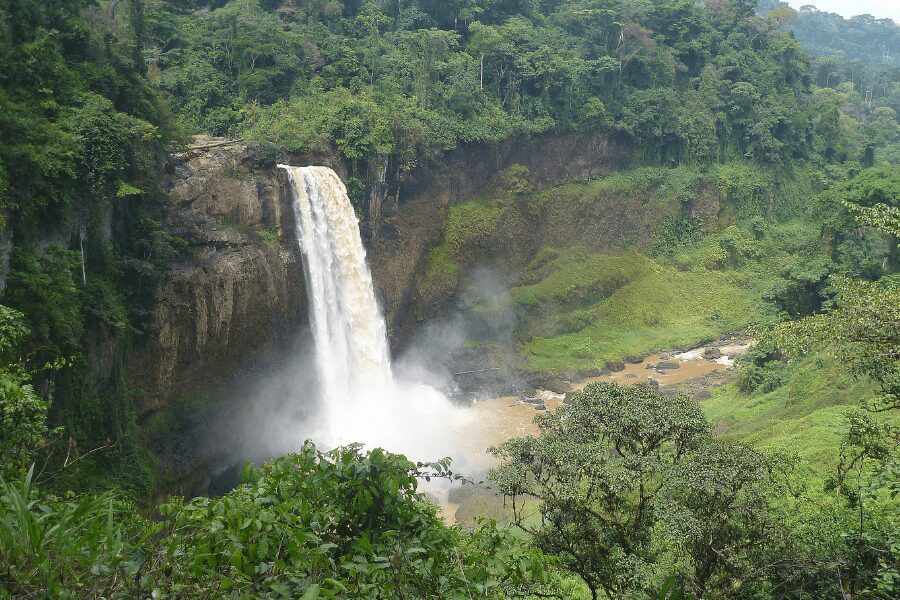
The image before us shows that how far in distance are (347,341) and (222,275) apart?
596cm

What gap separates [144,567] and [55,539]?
489mm

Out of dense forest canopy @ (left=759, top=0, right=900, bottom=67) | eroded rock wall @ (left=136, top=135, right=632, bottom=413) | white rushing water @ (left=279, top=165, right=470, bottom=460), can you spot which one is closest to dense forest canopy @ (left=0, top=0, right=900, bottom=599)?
eroded rock wall @ (left=136, top=135, right=632, bottom=413)

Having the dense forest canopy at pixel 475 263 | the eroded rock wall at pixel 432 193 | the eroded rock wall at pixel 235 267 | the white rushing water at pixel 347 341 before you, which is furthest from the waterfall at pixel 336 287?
the eroded rock wall at pixel 432 193

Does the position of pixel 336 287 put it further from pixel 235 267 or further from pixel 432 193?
pixel 432 193

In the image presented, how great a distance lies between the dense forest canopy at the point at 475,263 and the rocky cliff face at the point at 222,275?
739mm

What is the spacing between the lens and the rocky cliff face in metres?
20.0

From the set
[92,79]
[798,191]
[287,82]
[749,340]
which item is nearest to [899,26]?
[798,191]

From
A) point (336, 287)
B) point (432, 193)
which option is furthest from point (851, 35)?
point (336, 287)

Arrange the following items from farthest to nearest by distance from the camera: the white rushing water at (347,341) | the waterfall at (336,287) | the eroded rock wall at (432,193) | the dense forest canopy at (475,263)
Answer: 1. the eroded rock wall at (432,193)
2. the waterfall at (336,287)
3. the white rushing water at (347,341)
4. the dense forest canopy at (475,263)

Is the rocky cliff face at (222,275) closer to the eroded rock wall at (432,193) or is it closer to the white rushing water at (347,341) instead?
the white rushing water at (347,341)

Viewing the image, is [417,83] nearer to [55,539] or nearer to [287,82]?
[287,82]

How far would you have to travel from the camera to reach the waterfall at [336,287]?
78.9 feet

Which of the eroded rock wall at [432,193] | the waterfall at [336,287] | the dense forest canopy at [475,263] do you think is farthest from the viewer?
the eroded rock wall at [432,193]

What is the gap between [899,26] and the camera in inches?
4540
